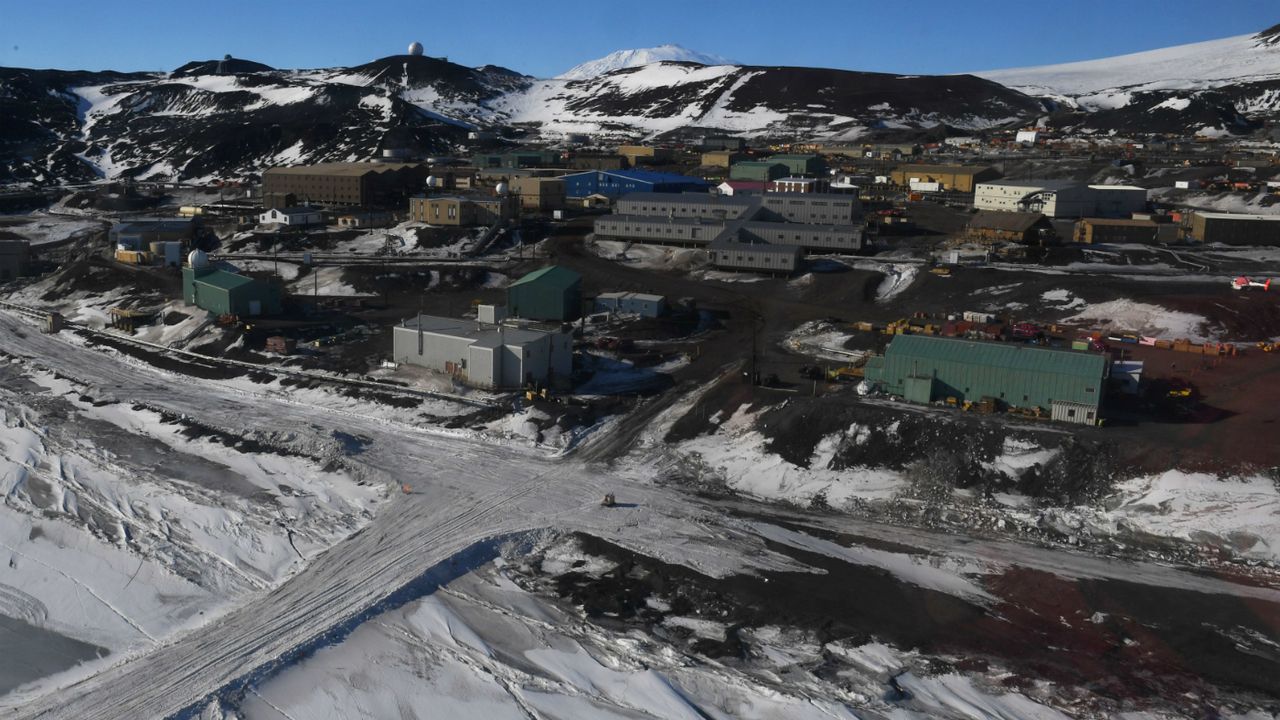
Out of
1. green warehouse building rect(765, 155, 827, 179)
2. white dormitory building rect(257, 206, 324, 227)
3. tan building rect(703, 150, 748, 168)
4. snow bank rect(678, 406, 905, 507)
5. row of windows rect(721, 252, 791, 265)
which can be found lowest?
snow bank rect(678, 406, 905, 507)

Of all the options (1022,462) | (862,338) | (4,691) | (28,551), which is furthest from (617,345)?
(4,691)

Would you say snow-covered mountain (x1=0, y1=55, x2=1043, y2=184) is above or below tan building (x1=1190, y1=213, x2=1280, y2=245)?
above

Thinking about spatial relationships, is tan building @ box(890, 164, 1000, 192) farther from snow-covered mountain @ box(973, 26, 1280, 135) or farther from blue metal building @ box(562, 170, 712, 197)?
snow-covered mountain @ box(973, 26, 1280, 135)

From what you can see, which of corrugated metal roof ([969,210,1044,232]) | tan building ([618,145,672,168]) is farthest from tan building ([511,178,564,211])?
tan building ([618,145,672,168])

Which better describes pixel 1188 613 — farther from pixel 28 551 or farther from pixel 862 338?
pixel 28 551

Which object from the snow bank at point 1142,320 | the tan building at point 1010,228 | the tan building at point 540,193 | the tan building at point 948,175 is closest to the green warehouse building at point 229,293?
the tan building at point 540,193

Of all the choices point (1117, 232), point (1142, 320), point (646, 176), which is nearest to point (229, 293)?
point (1142, 320)

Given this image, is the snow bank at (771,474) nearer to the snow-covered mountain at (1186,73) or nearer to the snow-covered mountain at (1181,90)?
the snow-covered mountain at (1181,90)

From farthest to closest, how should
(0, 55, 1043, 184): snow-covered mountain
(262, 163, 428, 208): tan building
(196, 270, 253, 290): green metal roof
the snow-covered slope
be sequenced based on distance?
the snow-covered slope → (0, 55, 1043, 184): snow-covered mountain → (262, 163, 428, 208): tan building → (196, 270, 253, 290): green metal roof
